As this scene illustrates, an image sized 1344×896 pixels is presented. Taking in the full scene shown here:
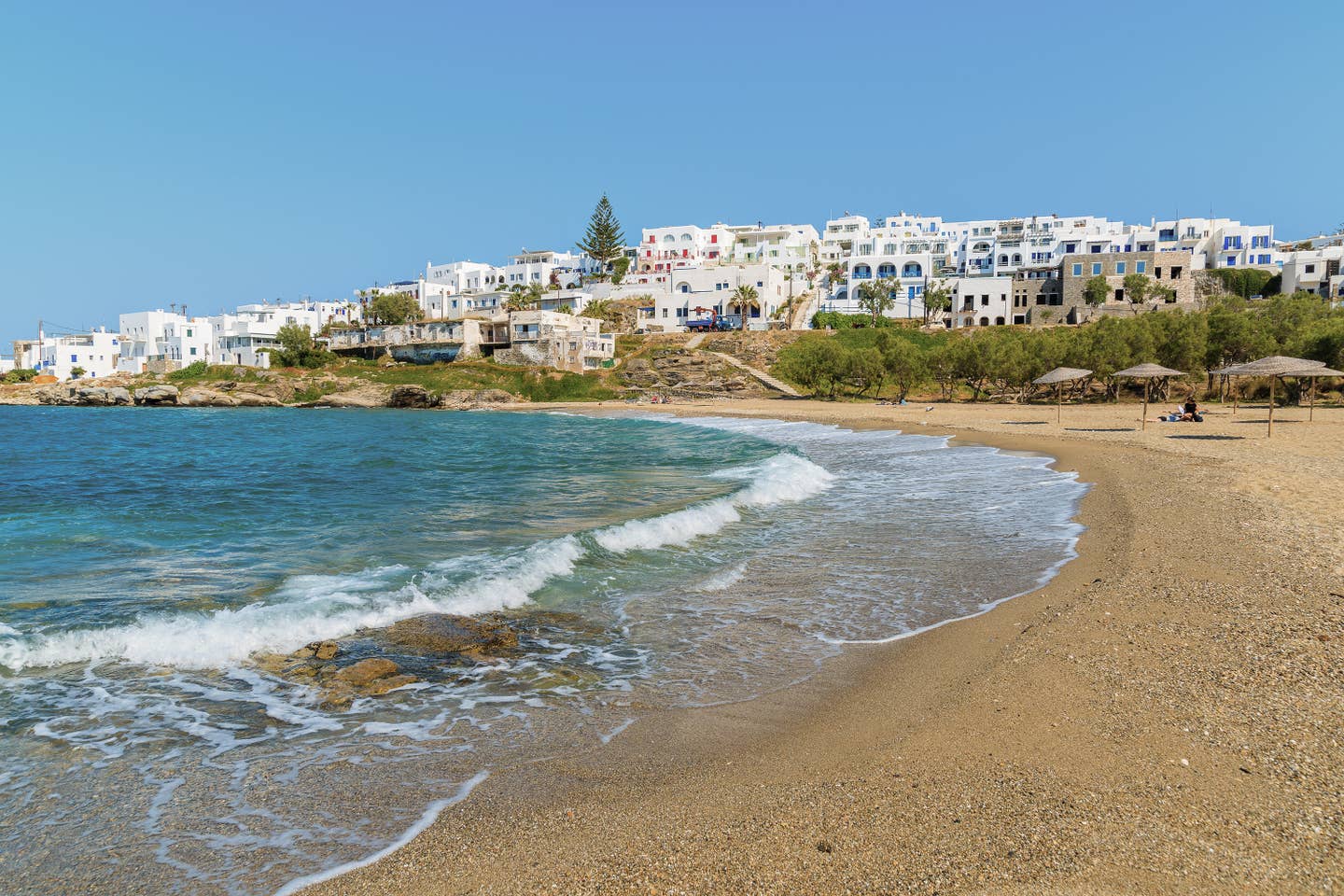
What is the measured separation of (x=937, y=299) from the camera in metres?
88.2

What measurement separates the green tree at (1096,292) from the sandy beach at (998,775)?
262ft

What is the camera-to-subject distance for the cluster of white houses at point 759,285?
8300 centimetres

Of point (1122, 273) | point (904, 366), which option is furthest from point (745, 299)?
point (1122, 273)

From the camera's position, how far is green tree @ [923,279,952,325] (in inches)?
3472

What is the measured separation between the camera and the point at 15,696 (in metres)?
7.64

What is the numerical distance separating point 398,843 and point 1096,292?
89252 mm

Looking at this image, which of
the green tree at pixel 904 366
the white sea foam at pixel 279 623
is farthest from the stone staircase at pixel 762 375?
the white sea foam at pixel 279 623

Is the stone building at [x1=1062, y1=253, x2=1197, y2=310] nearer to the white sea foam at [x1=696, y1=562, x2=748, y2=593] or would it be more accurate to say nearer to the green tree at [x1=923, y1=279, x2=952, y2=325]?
the green tree at [x1=923, y1=279, x2=952, y2=325]

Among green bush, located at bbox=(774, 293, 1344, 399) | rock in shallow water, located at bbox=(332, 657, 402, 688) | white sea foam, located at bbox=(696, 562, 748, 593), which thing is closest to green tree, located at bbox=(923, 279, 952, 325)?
green bush, located at bbox=(774, 293, 1344, 399)

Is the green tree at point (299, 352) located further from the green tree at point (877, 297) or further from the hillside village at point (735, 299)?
the green tree at point (877, 297)

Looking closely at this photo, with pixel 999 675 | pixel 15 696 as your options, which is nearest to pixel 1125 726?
pixel 999 675

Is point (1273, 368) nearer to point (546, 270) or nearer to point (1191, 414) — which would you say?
point (1191, 414)

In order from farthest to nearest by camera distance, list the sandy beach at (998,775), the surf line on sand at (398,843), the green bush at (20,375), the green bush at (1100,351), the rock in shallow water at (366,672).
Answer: the green bush at (20,375) < the green bush at (1100,351) < the rock in shallow water at (366,672) < the surf line on sand at (398,843) < the sandy beach at (998,775)

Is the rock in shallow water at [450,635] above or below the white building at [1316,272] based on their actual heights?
below
